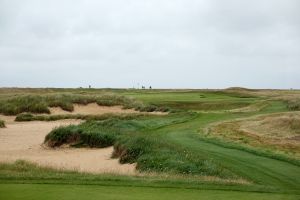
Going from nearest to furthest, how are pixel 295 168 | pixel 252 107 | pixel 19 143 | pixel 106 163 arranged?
pixel 295 168 < pixel 106 163 < pixel 19 143 < pixel 252 107

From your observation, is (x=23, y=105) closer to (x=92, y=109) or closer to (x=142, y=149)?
(x=92, y=109)

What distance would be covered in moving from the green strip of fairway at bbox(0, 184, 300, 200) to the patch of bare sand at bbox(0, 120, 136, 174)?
16.0 feet

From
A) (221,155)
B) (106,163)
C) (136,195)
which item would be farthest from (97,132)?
(136,195)

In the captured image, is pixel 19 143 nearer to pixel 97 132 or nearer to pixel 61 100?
pixel 97 132

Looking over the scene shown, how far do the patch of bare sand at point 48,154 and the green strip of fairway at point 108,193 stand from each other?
16.0 feet

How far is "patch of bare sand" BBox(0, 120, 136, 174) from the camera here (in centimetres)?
1880

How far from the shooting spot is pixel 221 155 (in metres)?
18.8

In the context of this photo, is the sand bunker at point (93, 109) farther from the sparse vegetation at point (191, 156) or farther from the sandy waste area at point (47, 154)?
the sparse vegetation at point (191, 156)

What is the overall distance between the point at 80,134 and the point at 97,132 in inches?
44.8

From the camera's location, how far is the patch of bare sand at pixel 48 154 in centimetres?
1880

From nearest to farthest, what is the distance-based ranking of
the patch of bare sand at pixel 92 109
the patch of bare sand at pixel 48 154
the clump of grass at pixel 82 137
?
the patch of bare sand at pixel 48 154
the clump of grass at pixel 82 137
the patch of bare sand at pixel 92 109

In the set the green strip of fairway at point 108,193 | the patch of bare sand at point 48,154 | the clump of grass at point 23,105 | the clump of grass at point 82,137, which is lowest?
the patch of bare sand at point 48,154

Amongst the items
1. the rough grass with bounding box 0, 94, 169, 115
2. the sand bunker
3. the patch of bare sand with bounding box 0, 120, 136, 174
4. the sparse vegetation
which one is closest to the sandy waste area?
the patch of bare sand with bounding box 0, 120, 136, 174

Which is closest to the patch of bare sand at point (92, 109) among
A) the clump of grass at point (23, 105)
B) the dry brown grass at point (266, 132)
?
the clump of grass at point (23, 105)
